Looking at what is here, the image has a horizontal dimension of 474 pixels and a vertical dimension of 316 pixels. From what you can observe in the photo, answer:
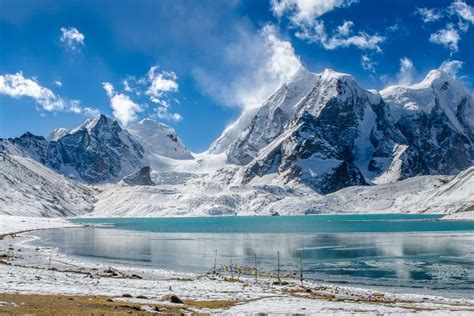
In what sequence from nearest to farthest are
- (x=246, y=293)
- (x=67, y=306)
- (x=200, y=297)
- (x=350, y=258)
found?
1. (x=67, y=306)
2. (x=200, y=297)
3. (x=246, y=293)
4. (x=350, y=258)

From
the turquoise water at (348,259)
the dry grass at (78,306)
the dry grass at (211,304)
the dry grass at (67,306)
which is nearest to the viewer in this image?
the dry grass at (67,306)

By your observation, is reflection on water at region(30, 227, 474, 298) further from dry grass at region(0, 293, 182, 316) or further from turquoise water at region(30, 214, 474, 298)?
dry grass at region(0, 293, 182, 316)

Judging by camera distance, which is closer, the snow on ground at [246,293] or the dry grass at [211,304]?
the snow on ground at [246,293]

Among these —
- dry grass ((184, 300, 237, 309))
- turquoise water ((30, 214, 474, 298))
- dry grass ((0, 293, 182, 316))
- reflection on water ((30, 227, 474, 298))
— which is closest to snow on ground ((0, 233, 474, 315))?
dry grass ((184, 300, 237, 309))

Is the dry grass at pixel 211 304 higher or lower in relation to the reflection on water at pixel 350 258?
lower

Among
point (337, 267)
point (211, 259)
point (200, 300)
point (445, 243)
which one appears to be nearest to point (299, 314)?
point (200, 300)

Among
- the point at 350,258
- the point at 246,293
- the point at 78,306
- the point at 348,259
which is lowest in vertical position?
the point at 246,293

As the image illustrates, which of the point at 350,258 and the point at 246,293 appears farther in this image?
the point at 350,258

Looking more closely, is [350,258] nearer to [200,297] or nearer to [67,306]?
[200,297]

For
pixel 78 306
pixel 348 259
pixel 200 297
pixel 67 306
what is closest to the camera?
pixel 67 306

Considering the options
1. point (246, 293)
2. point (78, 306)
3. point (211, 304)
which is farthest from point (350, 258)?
point (78, 306)

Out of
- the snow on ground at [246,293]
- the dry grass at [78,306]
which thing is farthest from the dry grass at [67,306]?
the snow on ground at [246,293]

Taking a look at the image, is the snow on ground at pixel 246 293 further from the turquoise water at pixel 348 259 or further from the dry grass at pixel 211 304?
the turquoise water at pixel 348 259

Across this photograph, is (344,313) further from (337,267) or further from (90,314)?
(337,267)
